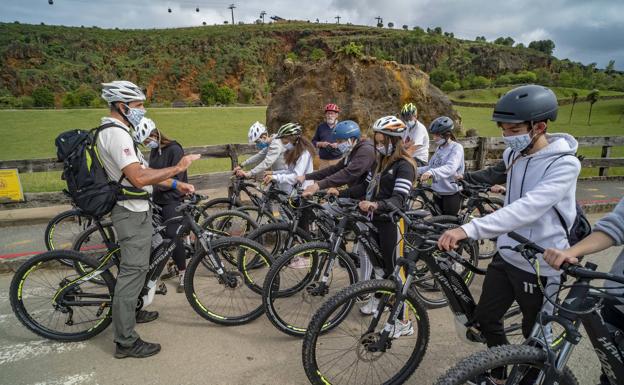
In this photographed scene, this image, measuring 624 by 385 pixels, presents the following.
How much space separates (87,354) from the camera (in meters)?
3.40

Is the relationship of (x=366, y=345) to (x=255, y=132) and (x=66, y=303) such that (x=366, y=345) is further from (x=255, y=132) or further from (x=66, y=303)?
(x=255, y=132)

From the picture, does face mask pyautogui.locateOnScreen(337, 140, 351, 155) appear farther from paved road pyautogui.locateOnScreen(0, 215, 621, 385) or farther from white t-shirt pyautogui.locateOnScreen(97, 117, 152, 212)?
white t-shirt pyautogui.locateOnScreen(97, 117, 152, 212)

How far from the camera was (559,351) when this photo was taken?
1933 mm

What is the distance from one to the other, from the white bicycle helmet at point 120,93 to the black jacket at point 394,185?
7.73 feet

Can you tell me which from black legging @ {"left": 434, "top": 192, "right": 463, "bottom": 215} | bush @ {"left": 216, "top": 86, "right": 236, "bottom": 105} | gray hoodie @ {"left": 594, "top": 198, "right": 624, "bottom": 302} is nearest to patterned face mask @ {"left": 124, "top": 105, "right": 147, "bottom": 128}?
gray hoodie @ {"left": 594, "top": 198, "right": 624, "bottom": 302}

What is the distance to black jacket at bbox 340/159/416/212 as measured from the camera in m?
3.49

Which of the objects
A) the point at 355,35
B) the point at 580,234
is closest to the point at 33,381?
the point at 580,234

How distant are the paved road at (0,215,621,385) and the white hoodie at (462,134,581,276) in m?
1.48

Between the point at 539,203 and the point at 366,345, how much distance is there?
159 centimetres

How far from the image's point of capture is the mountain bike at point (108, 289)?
3.50 metres

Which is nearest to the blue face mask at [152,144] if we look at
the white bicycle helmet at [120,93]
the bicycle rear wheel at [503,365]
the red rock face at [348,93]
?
the white bicycle helmet at [120,93]

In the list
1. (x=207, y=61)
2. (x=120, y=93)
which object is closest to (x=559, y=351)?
(x=120, y=93)

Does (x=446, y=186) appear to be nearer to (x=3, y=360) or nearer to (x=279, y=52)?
(x=3, y=360)

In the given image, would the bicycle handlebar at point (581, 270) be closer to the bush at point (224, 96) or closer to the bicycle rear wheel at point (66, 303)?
the bicycle rear wheel at point (66, 303)
